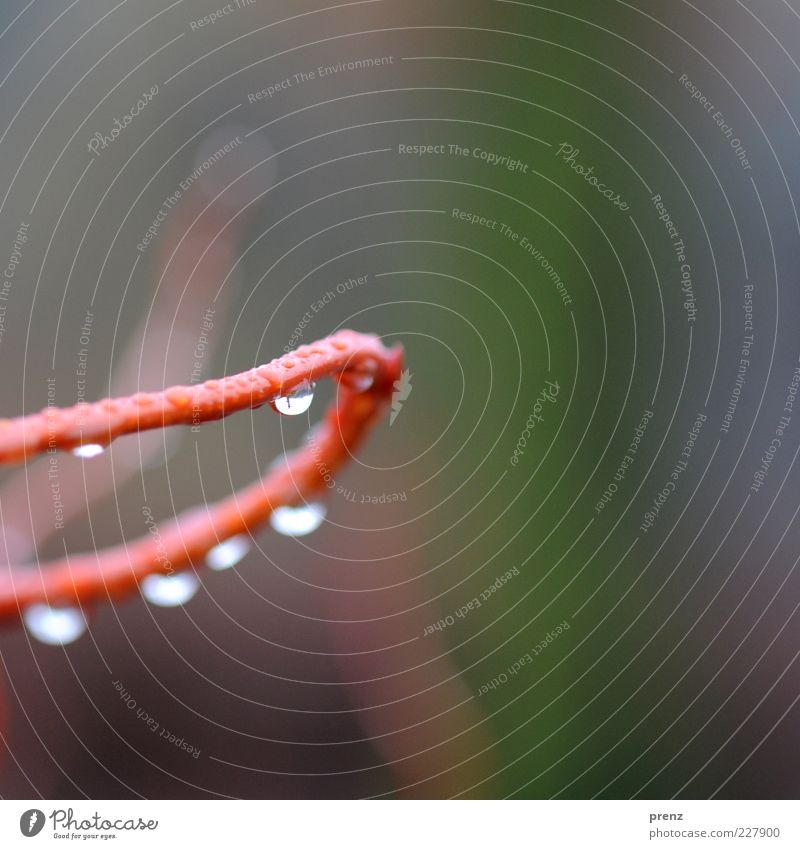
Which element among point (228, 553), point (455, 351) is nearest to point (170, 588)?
point (228, 553)

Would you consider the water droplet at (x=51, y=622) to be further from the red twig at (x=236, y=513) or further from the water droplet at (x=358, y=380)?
the water droplet at (x=358, y=380)

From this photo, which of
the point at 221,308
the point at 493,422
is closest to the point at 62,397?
the point at 221,308

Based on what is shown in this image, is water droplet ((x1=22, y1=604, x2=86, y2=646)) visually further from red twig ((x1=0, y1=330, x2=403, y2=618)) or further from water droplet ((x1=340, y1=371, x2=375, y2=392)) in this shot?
water droplet ((x1=340, y1=371, x2=375, y2=392))

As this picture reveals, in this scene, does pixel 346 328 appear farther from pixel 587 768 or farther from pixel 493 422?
pixel 587 768

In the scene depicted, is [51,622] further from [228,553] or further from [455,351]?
[455,351]

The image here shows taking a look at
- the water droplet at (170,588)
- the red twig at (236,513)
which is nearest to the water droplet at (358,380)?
the red twig at (236,513)

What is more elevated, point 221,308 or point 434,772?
point 221,308
